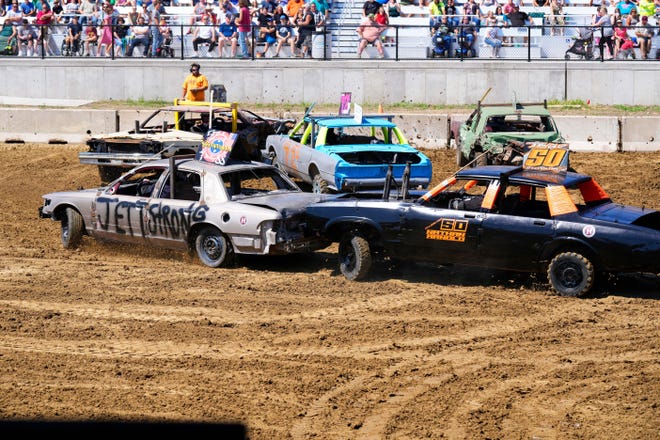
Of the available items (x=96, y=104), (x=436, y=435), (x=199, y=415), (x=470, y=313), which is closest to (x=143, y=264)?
(x=470, y=313)

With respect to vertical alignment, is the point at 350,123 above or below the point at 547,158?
above

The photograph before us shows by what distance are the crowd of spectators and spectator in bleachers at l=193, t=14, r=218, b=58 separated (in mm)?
26

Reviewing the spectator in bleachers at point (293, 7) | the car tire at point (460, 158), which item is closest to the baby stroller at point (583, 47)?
the spectator in bleachers at point (293, 7)

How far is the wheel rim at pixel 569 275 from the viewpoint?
11788mm

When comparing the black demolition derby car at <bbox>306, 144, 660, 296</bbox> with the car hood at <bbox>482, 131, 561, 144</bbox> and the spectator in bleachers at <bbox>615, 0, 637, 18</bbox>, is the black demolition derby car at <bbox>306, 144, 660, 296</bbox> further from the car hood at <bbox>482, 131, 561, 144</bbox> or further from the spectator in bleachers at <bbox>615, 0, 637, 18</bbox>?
the spectator in bleachers at <bbox>615, 0, 637, 18</bbox>

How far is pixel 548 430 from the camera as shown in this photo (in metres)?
7.98

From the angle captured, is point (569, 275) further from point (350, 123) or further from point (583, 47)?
point (583, 47)

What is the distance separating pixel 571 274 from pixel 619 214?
0.90m

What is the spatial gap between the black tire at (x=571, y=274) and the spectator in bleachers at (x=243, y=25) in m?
17.7

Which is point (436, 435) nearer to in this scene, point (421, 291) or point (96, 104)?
point (421, 291)

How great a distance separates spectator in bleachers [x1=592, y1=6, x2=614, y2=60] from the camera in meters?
27.0

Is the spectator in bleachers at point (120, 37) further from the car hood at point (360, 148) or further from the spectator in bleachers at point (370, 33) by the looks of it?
the car hood at point (360, 148)

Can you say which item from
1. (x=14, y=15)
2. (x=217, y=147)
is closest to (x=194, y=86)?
(x=217, y=147)

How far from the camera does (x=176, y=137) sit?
19.0 meters
